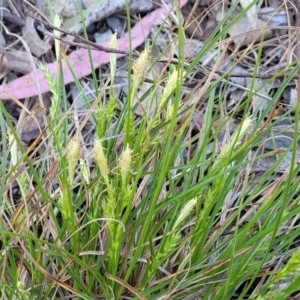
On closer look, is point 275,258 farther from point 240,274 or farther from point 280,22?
point 280,22

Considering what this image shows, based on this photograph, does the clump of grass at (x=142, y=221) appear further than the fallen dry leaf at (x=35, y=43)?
No

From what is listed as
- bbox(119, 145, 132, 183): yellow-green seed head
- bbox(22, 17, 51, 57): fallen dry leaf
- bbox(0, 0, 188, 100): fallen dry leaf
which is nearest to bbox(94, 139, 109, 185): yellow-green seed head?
bbox(119, 145, 132, 183): yellow-green seed head

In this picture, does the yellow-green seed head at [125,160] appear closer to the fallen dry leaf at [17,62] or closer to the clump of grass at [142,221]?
the clump of grass at [142,221]

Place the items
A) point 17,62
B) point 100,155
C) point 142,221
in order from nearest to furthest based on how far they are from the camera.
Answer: point 100,155, point 142,221, point 17,62

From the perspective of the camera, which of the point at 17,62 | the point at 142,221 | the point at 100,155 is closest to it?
the point at 100,155

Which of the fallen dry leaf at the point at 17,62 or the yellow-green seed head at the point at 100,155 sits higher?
the yellow-green seed head at the point at 100,155

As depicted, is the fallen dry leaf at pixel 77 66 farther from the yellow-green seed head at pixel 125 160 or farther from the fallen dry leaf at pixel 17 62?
the yellow-green seed head at pixel 125 160

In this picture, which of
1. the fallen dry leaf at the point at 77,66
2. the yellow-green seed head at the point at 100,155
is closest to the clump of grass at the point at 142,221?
the yellow-green seed head at the point at 100,155

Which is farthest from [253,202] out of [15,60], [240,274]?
[15,60]

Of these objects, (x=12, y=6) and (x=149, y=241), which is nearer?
Answer: (x=149, y=241)

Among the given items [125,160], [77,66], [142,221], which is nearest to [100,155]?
[125,160]

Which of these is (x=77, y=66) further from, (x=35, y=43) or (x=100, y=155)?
(x=100, y=155)
